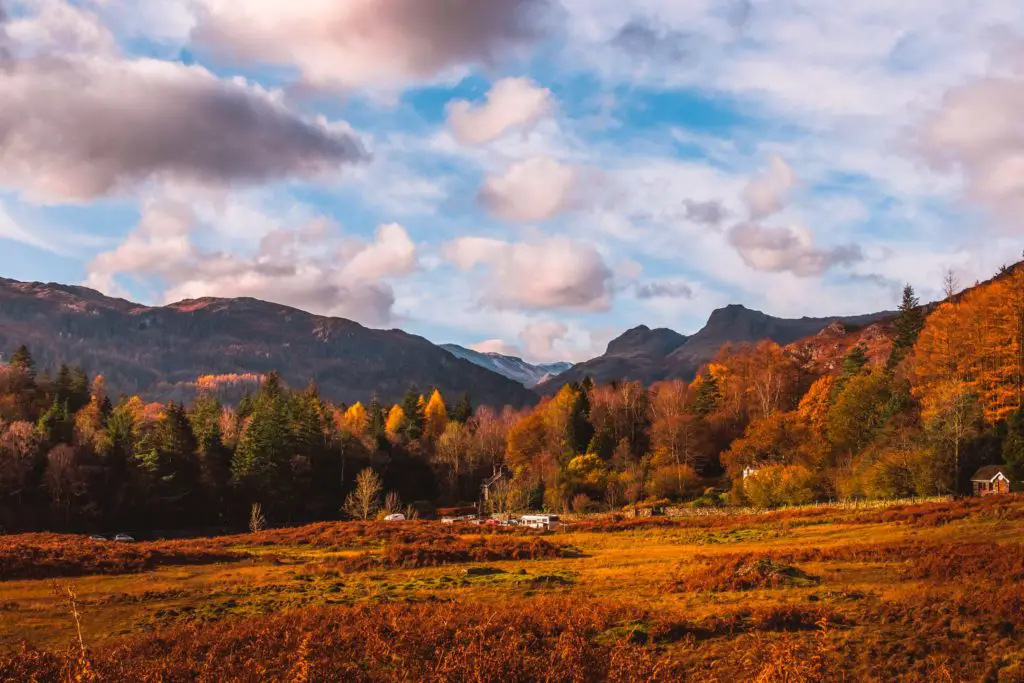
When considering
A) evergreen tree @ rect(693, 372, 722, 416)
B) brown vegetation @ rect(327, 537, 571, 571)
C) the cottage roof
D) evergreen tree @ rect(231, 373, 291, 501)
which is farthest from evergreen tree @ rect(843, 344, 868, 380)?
evergreen tree @ rect(231, 373, 291, 501)

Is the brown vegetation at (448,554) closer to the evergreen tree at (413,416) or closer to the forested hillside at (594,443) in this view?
the forested hillside at (594,443)

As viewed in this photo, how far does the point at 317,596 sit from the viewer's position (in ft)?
91.9

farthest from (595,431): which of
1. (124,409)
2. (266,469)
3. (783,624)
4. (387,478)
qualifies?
(783,624)

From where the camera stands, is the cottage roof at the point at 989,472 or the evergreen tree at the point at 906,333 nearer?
the cottage roof at the point at 989,472

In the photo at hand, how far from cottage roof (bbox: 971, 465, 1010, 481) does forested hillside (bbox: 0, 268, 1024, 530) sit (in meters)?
1.25

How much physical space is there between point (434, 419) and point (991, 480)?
9223 cm

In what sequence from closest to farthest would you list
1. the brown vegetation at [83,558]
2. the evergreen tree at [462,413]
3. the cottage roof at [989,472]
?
the brown vegetation at [83,558]
the cottage roof at [989,472]
the evergreen tree at [462,413]

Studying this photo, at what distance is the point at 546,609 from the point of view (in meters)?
21.7

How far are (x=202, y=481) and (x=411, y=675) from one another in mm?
81685

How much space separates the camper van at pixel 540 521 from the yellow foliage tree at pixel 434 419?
51.5 meters

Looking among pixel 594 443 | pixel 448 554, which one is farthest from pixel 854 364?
pixel 448 554

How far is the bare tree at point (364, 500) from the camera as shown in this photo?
8300 centimetres

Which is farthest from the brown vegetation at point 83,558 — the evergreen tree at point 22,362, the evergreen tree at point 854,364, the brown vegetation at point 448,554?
the evergreen tree at point 854,364

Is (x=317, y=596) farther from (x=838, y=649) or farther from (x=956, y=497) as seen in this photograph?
(x=956, y=497)
